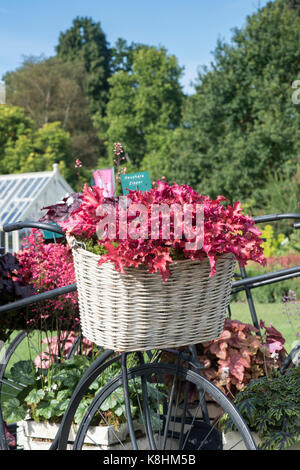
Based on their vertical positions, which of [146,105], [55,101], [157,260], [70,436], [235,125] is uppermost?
[55,101]

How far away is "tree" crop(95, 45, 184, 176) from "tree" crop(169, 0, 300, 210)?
8.74 metres

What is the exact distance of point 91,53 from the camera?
38.4 metres

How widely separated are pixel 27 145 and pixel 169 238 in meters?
28.0

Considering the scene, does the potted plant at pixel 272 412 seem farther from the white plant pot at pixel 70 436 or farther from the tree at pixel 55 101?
the tree at pixel 55 101

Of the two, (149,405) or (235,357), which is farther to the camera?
(235,357)

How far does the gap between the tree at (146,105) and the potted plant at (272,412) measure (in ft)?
88.3

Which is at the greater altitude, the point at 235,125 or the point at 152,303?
the point at 235,125

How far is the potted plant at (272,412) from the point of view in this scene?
218cm

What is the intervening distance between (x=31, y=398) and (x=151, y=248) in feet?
4.38

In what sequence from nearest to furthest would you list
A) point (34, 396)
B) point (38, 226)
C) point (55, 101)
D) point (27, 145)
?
point (38, 226)
point (34, 396)
point (27, 145)
point (55, 101)

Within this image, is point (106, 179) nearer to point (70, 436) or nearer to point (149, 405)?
point (149, 405)

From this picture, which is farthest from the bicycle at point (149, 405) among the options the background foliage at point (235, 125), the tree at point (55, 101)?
the tree at point (55, 101)

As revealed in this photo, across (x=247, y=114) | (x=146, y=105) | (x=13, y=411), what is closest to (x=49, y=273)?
(x=13, y=411)

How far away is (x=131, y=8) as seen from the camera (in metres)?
35.7
